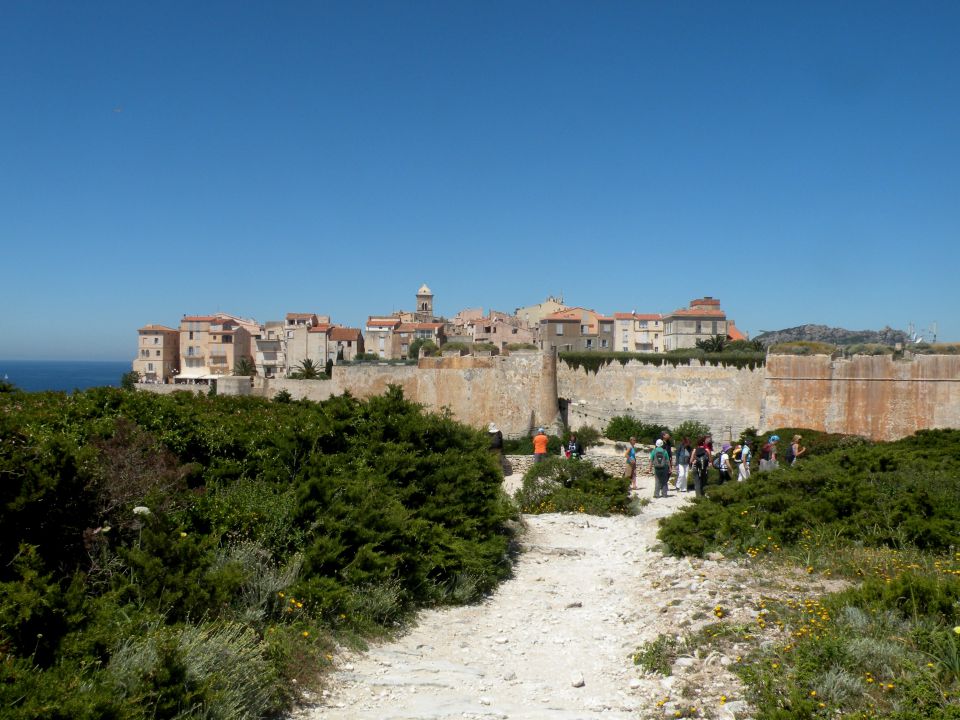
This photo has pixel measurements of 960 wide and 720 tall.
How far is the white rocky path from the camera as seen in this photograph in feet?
15.5

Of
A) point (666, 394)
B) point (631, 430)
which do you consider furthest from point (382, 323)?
point (631, 430)

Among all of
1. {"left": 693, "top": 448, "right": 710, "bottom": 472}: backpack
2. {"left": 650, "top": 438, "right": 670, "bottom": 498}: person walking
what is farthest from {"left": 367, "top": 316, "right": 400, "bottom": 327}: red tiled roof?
{"left": 693, "top": 448, "right": 710, "bottom": 472}: backpack

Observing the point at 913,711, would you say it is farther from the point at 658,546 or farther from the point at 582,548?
the point at 582,548

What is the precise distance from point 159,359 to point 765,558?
242 feet

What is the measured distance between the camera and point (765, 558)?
7.60m

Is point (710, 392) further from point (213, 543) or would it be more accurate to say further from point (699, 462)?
point (213, 543)

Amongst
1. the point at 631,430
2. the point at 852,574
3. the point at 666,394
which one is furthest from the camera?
the point at 666,394

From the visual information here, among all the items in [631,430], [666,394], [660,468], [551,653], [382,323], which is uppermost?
[382,323]

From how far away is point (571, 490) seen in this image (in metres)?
13.0

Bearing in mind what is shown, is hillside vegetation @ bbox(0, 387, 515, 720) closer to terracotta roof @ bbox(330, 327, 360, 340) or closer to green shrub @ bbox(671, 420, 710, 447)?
green shrub @ bbox(671, 420, 710, 447)

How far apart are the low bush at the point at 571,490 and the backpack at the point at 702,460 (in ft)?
6.07

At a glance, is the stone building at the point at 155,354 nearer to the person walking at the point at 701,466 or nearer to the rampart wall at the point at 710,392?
the rampart wall at the point at 710,392

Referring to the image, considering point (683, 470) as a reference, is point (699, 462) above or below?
above

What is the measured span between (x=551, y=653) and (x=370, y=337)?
65.1 m
